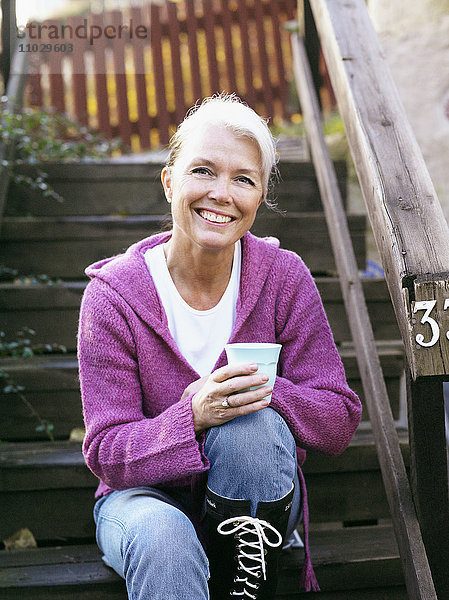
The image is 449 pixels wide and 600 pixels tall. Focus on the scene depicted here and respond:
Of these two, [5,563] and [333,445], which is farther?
[5,563]

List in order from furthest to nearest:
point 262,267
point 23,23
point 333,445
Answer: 1. point 23,23
2. point 262,267
3. point 333,445

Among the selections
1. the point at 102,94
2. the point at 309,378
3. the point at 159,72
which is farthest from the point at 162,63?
the point at 309,378

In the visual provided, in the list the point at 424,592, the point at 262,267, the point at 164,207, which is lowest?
the point at 424,592

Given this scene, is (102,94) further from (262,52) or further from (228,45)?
(262,52)

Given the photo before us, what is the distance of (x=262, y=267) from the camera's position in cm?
185

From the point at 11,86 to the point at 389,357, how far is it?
2.28 metres

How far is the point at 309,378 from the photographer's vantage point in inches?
68.3

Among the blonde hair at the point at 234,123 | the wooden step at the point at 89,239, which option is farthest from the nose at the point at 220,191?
the wooden step at the point at 89,239

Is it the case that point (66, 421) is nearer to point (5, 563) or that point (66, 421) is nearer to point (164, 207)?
point (5, 563)

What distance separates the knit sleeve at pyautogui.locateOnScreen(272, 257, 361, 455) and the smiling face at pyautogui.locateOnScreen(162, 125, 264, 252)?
0.23m

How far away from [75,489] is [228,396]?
0.87m

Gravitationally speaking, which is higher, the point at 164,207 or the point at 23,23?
the point at 23,23


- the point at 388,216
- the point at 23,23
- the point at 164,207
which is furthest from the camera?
the point at 23,23

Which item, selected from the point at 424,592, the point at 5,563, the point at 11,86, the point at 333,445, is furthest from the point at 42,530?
the point at 11,86
